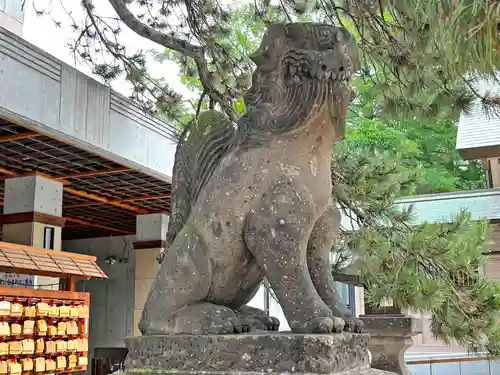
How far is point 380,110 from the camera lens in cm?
348

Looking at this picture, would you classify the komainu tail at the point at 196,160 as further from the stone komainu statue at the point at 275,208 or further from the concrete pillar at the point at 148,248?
the concrete pillar at the point at 148,248

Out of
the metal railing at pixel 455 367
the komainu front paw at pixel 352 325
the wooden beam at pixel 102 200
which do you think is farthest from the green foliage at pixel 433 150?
the komainu front paw at pixel 352 325

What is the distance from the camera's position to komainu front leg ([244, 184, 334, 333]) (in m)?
1.90

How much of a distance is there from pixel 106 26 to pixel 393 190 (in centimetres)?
253

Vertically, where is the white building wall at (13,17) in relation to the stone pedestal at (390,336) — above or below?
above

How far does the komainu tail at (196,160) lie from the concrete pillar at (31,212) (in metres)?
6.04

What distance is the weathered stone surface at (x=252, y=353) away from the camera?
1.74 meters

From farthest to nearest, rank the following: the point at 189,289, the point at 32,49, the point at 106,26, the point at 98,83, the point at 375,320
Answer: the point at 98,83 → the point at 32,49 → the point at 106,26 → the point at 375,320 → the point at 189,289

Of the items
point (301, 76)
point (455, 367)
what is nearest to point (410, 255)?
point (301, 76)

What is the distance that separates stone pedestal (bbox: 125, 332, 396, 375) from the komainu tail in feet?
1.49

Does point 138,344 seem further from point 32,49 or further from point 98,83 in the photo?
point 98,83

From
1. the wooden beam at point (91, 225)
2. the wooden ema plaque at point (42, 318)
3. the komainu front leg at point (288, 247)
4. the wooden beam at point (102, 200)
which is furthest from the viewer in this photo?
the wooden beam at point (91, 225)

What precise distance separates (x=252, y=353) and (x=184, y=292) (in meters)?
0.33


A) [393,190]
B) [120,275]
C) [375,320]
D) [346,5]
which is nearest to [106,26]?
[346,5]
